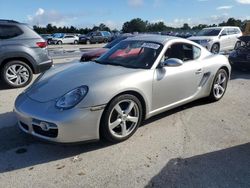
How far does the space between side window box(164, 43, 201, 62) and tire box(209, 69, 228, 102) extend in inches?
27.7

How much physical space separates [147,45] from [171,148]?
1829 millimetres

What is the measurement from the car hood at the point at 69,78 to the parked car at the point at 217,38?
13354mm

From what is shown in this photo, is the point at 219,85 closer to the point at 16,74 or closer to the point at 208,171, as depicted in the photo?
the point at 208,171

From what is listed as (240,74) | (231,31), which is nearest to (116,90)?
(240,74)

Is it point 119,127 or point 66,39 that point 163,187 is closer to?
point 119,127

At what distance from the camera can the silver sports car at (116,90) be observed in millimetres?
3766

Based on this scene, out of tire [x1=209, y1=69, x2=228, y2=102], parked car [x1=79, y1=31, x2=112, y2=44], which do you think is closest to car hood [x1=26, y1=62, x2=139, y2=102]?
tire [x1=209, y1=69, x2=228, y2=102]

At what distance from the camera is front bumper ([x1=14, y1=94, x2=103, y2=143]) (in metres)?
3.67

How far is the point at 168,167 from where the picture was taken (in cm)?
358

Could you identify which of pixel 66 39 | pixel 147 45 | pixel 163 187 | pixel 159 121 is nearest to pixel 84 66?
pixel 147 45

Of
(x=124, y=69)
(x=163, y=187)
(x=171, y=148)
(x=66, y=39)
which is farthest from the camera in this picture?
(x=66, y=39)

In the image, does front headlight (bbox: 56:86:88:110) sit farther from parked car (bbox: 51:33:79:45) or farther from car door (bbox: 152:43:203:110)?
parked car (bbox: 51:33:79:45)

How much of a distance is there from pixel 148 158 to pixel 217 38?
15284 millimetres

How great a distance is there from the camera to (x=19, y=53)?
774 cm
